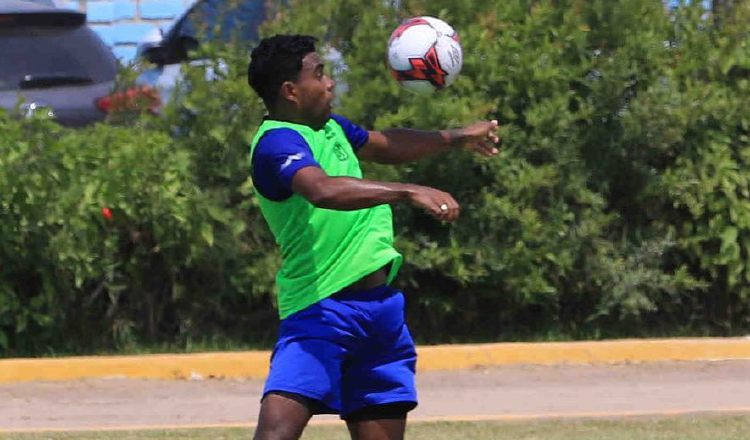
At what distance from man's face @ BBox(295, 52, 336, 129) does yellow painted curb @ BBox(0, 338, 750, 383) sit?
3884 mm

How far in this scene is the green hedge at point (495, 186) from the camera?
364 inches

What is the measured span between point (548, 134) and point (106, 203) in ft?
8.67

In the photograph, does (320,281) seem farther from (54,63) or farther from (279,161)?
(54,63)

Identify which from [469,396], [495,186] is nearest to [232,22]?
[495,186]

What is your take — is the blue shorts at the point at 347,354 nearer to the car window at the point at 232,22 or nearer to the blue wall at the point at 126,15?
the car window at the point at 232,22

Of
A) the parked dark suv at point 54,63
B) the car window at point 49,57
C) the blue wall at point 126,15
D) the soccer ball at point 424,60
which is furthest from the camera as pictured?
the blue wall at point 126,15

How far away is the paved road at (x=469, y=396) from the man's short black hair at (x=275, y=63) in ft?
9.29

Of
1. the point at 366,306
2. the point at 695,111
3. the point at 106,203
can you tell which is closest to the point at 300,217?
the point at 366,306

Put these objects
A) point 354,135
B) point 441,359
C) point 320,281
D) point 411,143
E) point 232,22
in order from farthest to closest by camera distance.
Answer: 1. point 232,22
2. point 441,359
3. point 411,143
4. point 354,135
5. point 320,281

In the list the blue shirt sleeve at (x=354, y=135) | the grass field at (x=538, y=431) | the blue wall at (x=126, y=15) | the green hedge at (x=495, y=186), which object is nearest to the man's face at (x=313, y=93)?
the blue shirt sleeve at (x=354, y=135)

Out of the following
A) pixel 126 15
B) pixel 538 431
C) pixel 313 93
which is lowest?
pixel 126 15

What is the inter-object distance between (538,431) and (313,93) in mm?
2677

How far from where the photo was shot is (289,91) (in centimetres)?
509

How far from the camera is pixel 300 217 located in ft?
16.5
